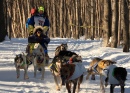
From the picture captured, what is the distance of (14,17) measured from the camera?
53.0 meters

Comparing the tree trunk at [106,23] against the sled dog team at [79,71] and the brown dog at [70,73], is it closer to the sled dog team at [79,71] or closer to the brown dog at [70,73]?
the sled dog team at [79,71]

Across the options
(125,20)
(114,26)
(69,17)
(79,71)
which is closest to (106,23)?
(114,26)

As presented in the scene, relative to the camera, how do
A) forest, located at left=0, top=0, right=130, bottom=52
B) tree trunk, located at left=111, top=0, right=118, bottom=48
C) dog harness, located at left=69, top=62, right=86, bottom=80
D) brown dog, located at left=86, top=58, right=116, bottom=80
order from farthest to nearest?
forest, located at left=0, top=0, right=130, bottom=52 < tree trunk, located at left=111, top=0, right=118, bottom=48 < brown dog, located at left=86, top=58, right=116, bottom=80 < dog harness, located at left=69, top=62, right=86, bottom=80

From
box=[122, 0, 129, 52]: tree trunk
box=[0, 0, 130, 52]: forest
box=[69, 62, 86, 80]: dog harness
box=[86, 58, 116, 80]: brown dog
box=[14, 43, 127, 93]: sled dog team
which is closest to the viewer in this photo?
box=[14, 43, 127, 93]: sled dog team

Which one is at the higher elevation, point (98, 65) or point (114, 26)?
point (98, 65)

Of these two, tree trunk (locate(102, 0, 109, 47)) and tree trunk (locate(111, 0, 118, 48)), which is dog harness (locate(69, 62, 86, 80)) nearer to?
tree trunk (locate(111, 0, 118, 48))

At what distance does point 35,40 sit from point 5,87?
2.40 metres

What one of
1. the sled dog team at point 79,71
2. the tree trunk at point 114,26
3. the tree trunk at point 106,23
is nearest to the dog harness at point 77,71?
the sled dog team at point 79,71

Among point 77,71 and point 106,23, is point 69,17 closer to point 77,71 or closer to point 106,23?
point 106,23

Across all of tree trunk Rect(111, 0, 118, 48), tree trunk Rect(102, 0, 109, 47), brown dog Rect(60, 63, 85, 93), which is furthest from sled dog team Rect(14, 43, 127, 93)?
tree trunk Rect(102, 0, 109, 47)

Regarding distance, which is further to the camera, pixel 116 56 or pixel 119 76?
pixel 116 56

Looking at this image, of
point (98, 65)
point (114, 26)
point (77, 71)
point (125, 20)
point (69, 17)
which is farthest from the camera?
point (69, 17)

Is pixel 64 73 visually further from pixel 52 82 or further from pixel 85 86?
pixel 52 82

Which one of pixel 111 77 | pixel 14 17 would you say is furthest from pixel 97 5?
pixel 111 77
